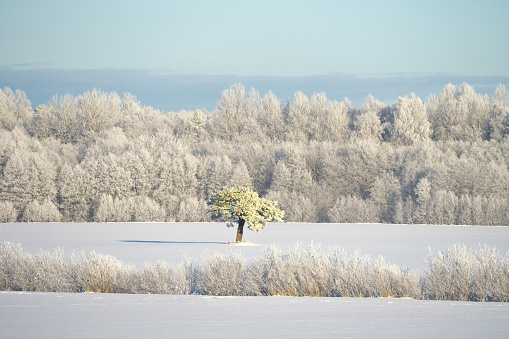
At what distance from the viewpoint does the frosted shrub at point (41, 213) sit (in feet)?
150

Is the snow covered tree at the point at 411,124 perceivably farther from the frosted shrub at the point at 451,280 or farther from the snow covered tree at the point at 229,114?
the frosted shrub at the point at 451,280

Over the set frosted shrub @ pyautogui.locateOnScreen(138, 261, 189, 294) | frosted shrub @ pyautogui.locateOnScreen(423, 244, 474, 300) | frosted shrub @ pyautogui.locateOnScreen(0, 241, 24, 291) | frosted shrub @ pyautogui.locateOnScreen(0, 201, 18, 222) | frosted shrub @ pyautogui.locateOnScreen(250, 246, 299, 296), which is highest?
frosted shrub @ pyautogui.locateOnScreen(423, 244, 474, 300)

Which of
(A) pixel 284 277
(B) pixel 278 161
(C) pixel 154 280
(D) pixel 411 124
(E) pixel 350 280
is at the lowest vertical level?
(B) pixel 278 161

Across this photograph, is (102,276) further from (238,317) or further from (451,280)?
(451,280)

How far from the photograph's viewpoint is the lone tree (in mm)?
22394

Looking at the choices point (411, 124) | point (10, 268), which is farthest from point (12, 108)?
point (10, 268)

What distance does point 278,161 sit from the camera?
5288 centimetres

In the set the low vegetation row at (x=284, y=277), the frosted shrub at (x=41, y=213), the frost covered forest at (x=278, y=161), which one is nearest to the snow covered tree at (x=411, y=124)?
the frost covered forest at (x=278, y=161)

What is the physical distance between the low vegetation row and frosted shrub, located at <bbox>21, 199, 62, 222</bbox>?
111 ft

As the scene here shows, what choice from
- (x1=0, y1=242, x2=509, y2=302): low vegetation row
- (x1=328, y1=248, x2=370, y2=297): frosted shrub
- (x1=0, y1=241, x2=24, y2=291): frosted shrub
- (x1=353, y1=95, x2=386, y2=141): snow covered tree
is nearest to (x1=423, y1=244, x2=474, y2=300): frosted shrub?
(x1=0, y1=242, x2=509, y2=302): low vegetation row

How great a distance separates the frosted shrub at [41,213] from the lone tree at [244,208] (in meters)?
25.8

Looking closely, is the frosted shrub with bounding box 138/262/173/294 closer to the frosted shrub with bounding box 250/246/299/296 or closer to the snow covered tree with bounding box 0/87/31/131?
the frosted shrub with bounding box 250/246/299/296

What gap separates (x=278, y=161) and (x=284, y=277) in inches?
1608

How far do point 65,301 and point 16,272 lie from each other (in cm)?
273
